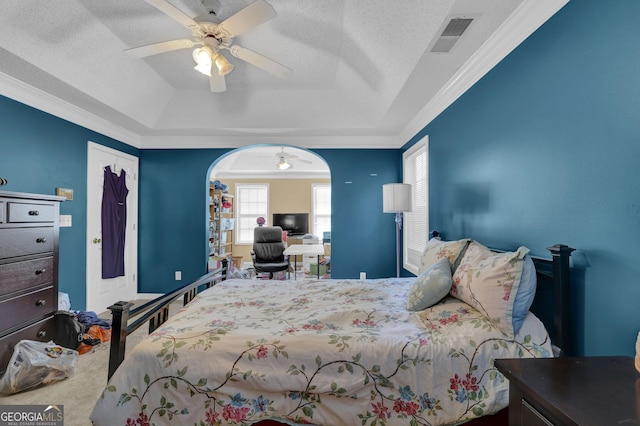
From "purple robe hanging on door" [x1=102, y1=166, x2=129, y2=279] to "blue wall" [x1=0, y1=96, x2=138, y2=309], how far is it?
32 centimetres

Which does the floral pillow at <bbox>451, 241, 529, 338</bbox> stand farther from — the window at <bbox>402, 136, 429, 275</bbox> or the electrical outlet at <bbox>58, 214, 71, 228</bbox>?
the electrical outlet at <bbox>58, 214, 71, 228</bbox>

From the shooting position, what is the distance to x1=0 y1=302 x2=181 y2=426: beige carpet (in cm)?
193

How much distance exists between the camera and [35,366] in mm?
2172

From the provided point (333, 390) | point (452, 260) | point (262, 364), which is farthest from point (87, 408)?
point (452, 260)

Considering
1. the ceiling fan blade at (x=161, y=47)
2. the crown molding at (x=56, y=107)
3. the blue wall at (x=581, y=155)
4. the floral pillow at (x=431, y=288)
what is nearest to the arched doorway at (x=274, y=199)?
the crown molding at (x=56, y=107)

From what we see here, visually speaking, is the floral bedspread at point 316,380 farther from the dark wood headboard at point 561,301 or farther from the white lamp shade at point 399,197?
the white lamp shade at point 399,197

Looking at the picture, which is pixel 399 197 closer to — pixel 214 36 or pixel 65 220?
pixel 214 36

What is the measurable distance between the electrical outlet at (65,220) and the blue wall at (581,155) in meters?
4.26

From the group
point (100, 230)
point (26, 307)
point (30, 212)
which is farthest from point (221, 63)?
point (100, 230)

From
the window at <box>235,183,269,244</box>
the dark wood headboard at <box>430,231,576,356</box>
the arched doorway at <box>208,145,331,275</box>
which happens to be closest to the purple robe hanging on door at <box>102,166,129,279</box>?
the arched doorway at <box>208,145,331,275</box>

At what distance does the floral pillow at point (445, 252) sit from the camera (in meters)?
1.98

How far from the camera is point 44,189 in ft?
10.1

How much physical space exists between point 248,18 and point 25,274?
2580 mm

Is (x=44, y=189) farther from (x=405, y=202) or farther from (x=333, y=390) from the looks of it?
(x=405, y=202)
